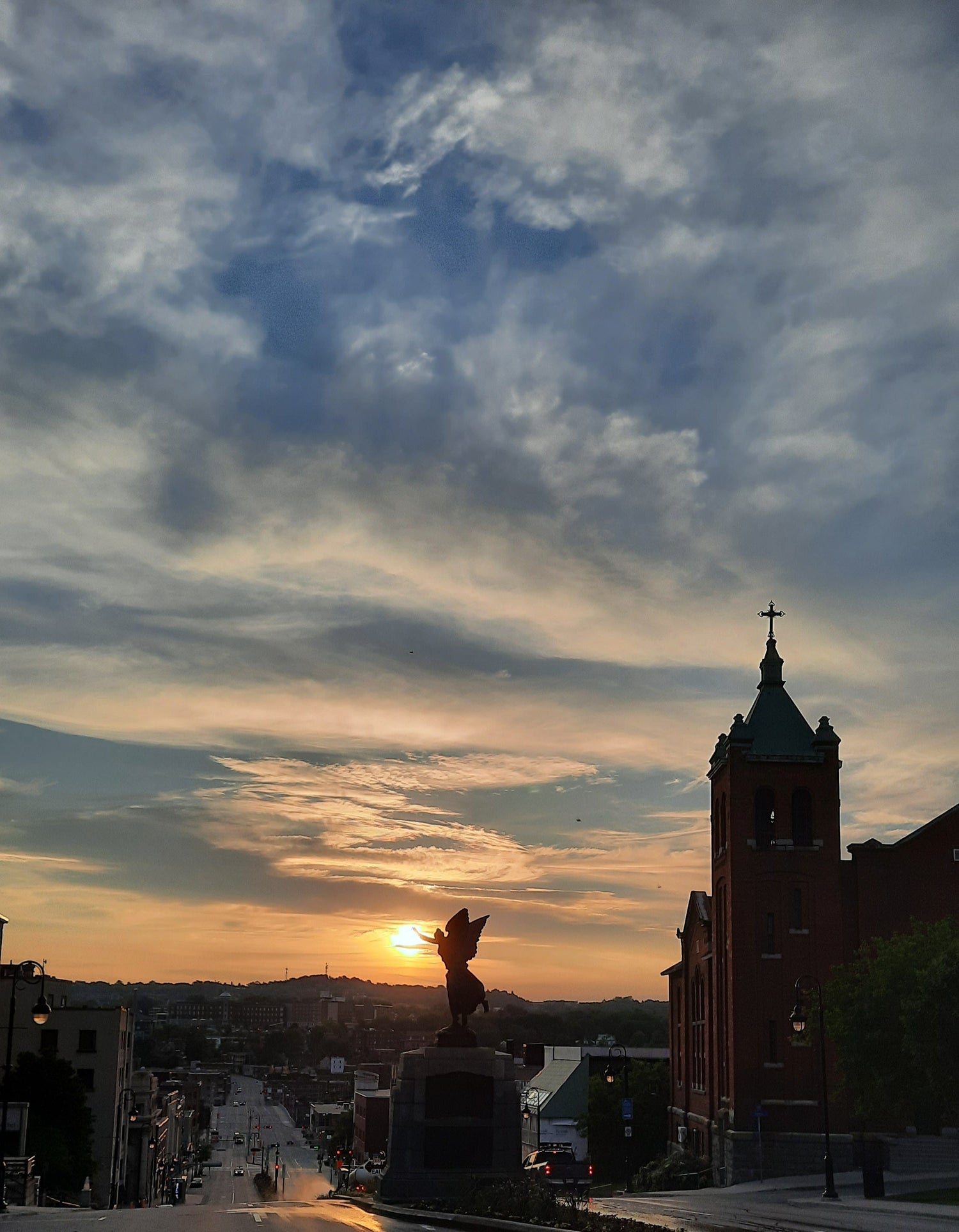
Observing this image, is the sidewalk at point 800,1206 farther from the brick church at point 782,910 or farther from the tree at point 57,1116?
the tree at point 57,1116

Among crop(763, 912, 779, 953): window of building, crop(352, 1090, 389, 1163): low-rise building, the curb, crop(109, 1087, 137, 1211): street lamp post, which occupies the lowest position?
crop(352, 1090, 389, 1163): low-rise building

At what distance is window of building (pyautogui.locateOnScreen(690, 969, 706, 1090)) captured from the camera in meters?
66.1

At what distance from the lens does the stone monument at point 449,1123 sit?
3194cm

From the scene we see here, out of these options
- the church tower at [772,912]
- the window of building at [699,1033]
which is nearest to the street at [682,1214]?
the church tower at [772,912]

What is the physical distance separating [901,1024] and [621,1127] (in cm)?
4092

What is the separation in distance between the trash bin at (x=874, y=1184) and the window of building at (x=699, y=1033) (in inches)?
1137

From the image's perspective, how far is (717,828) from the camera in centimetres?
6588

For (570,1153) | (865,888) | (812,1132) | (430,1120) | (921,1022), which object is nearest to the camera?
(430,1120)

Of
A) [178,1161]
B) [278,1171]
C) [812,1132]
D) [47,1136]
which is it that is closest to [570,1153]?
[812,1132]

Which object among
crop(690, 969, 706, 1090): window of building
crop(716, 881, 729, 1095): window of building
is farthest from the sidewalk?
crop(690, 969, 706, 1090): window of building

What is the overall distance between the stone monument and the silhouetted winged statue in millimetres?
2029

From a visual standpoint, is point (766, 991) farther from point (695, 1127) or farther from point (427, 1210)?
point (427, 1210)

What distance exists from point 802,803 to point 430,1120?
3450 cm

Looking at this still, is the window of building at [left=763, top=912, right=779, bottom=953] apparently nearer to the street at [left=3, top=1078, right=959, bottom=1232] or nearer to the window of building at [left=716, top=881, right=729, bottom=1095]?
the window of building at [left=716, top=881, right=729, bottom=1095]
